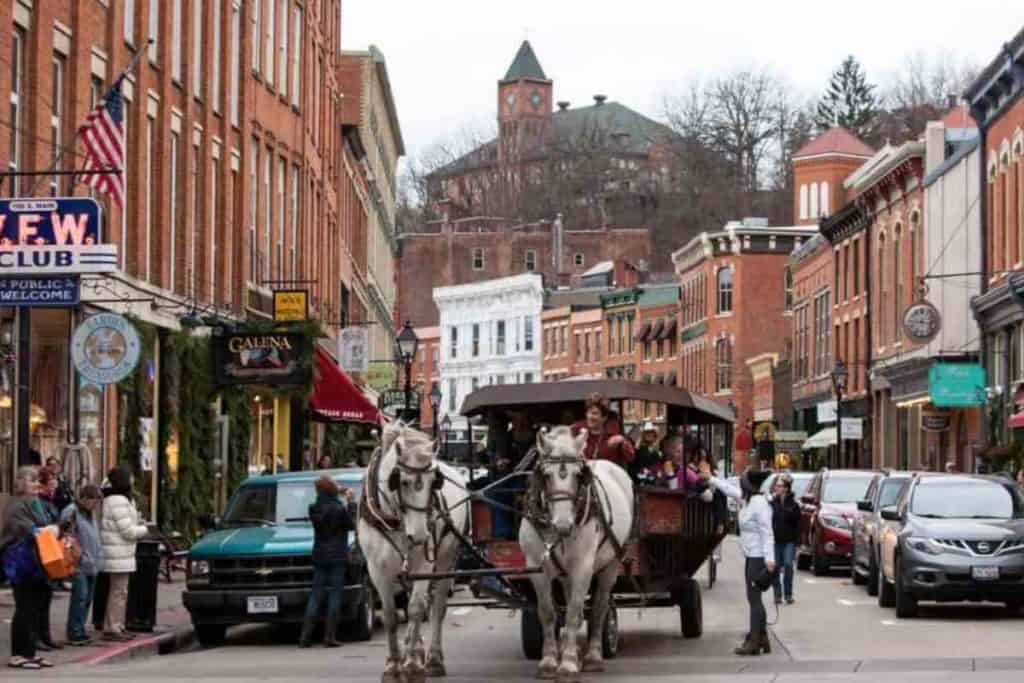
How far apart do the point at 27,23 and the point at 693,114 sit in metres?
108

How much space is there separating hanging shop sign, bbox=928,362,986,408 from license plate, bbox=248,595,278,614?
117 ft

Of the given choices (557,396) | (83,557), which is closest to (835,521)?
(557,396)

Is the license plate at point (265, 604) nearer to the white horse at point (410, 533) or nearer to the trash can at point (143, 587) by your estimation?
the trash can at point (143, 587)

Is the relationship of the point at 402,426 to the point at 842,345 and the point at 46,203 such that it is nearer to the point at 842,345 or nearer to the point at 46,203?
the point at 46,203

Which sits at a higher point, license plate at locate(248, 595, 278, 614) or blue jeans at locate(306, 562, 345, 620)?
blue jeans at locate(306, 562, 345, 620)

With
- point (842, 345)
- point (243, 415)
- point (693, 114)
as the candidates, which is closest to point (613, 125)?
point (693, 114)

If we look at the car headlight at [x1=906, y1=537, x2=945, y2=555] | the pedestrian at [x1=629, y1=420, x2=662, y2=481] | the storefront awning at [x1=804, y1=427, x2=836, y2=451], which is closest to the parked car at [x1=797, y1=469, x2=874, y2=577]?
the car headlight at [x1=906, y1=537, x2=945, y2=555]

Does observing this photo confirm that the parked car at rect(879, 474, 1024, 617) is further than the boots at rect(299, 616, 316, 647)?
Yes

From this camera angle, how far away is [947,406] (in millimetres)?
57625

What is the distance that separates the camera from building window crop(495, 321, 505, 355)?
428ft

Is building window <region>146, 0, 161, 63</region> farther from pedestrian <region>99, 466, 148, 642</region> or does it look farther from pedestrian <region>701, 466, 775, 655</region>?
pedestrian <region>701, 466, 775, 655</region>

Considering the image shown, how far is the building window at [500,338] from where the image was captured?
130387 millimetres

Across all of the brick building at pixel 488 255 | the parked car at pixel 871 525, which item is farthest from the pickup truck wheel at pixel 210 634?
the brick building at pixel 488 255

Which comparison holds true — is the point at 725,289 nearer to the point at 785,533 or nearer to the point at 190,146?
the point at 190,146
